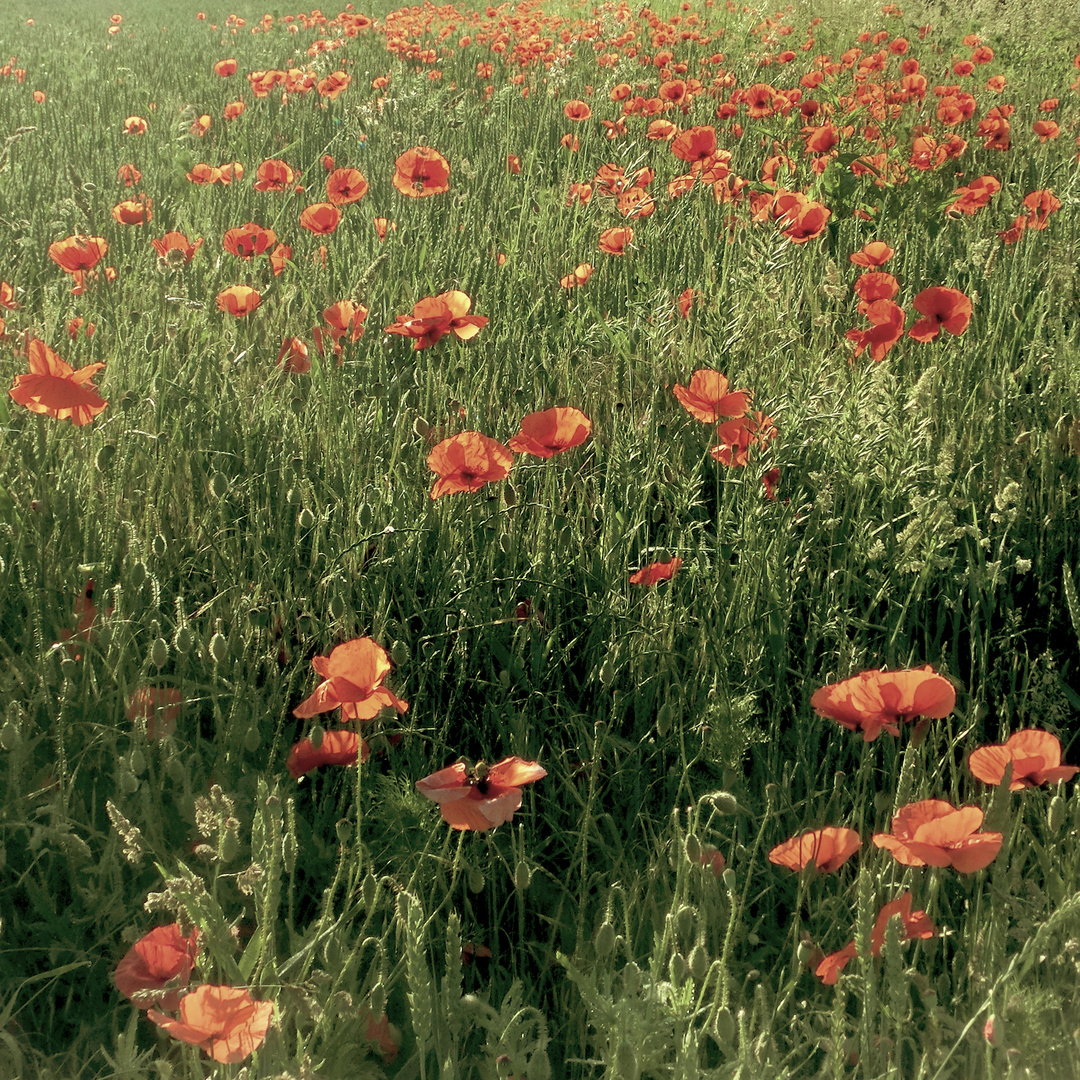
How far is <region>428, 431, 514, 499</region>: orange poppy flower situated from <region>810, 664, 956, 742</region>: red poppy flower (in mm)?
544

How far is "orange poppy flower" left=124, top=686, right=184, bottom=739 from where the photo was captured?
127 centimetres

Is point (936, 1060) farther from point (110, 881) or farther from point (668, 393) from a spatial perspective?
point (668, 393)

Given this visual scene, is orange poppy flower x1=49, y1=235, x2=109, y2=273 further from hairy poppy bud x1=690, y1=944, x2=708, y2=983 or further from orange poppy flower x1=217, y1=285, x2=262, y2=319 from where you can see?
hairy poppy bud x1=690, y1=944, x2=708, y2=983

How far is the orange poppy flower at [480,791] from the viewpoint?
1050mm

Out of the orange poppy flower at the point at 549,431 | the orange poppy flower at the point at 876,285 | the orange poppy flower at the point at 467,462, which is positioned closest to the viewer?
the orange poppy flower at the point at 467,462

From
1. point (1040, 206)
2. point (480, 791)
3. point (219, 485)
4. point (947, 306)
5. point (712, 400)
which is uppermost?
point (1040, 206)

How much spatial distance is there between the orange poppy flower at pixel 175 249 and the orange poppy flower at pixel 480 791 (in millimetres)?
1679

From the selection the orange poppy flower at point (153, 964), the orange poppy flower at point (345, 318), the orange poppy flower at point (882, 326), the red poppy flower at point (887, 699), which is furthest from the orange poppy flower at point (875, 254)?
the orange poppy flower at point (153, 964)

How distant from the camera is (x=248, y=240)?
2.45 m

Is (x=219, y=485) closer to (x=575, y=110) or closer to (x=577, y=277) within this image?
(x=577, y=277)

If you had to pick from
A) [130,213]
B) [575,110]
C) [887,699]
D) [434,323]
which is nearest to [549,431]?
[434,323]

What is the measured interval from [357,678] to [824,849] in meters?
0.53

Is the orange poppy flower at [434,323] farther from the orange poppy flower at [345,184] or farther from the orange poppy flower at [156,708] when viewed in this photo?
the orange poppy flower at [345,184]

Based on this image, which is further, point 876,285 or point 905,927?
point 876,285
